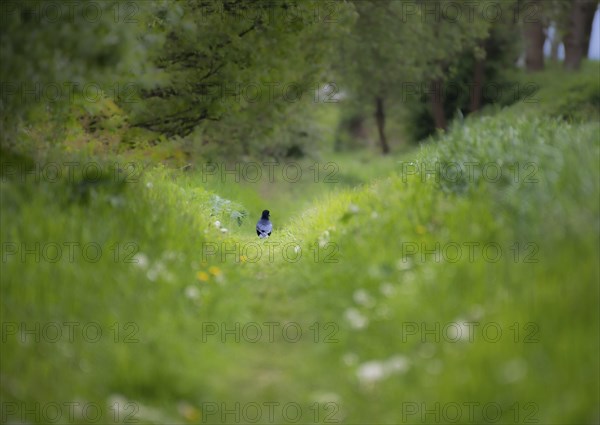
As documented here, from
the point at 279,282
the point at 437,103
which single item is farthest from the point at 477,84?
the point at 279,282

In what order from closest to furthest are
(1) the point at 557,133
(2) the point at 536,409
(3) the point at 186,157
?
(2) the point at 536,409, (1) the point at 557,133, (3) the point at 186,157

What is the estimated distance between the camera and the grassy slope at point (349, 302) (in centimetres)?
425

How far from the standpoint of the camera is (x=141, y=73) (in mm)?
8250

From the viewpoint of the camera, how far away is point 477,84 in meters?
28.3

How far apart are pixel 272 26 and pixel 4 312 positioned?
29.7 ft

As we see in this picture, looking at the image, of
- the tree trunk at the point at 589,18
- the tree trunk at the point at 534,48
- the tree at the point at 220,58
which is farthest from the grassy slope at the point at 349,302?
the tree trunk at the point at 534,48

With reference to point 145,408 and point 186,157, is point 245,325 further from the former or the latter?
point 186,157

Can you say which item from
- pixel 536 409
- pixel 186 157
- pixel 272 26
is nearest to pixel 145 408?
pixel 536 409

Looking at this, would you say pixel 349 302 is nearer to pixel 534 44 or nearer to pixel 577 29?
pixel 577 29

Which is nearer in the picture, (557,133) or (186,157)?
(557,133)

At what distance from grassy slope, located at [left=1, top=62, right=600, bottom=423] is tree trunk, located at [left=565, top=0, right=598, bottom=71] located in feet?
71.5

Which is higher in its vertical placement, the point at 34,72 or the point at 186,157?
the point at 186,157

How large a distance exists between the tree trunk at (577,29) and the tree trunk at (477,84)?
3610 millimetres

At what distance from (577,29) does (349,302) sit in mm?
25538
